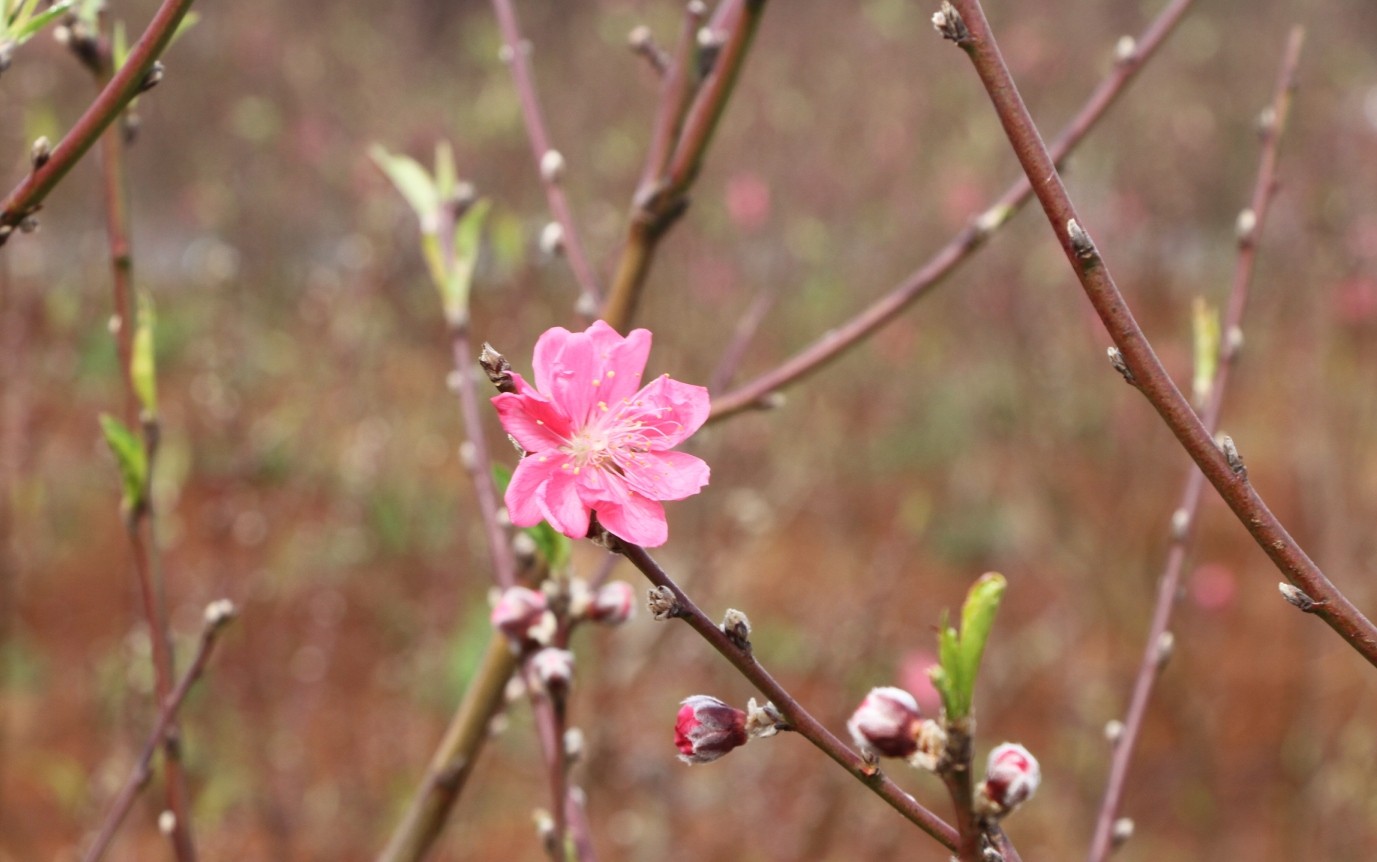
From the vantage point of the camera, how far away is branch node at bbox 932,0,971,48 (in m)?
0.75

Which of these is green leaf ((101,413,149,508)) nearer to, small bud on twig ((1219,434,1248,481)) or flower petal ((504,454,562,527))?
flower petal ((504,454,562,527))

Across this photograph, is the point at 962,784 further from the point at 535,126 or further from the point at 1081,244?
the point at 535,126

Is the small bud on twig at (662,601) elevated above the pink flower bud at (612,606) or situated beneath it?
elevated above

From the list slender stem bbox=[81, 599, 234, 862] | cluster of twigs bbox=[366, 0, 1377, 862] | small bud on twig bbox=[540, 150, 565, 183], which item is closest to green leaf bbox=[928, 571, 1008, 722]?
cluster of twigs bbox=[366, 0, 1377, 862]

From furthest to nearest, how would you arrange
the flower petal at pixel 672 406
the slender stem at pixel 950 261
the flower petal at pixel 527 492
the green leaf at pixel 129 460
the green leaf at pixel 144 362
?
the slender stem at pixel 950 261 < the green leaf at pixel 144 362 < the green leaf at pixel 129 460 < the flower petal at pixel 672 406 < the flower petal at pixel 527 492

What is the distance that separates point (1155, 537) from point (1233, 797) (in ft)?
4.35

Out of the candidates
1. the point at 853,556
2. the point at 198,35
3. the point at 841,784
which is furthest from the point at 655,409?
the point at 198,35

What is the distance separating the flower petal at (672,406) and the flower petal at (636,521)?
0.27ft

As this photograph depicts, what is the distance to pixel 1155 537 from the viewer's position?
461 centimetres

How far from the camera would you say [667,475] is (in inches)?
36.5

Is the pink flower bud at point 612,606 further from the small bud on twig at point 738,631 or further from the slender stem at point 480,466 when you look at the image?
the small bud on twig at point 738,631

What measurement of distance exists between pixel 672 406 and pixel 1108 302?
0.34m

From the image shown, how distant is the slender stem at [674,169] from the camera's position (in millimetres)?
1370

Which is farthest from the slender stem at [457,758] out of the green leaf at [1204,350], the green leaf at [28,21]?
the green leaf at [1204,350]
